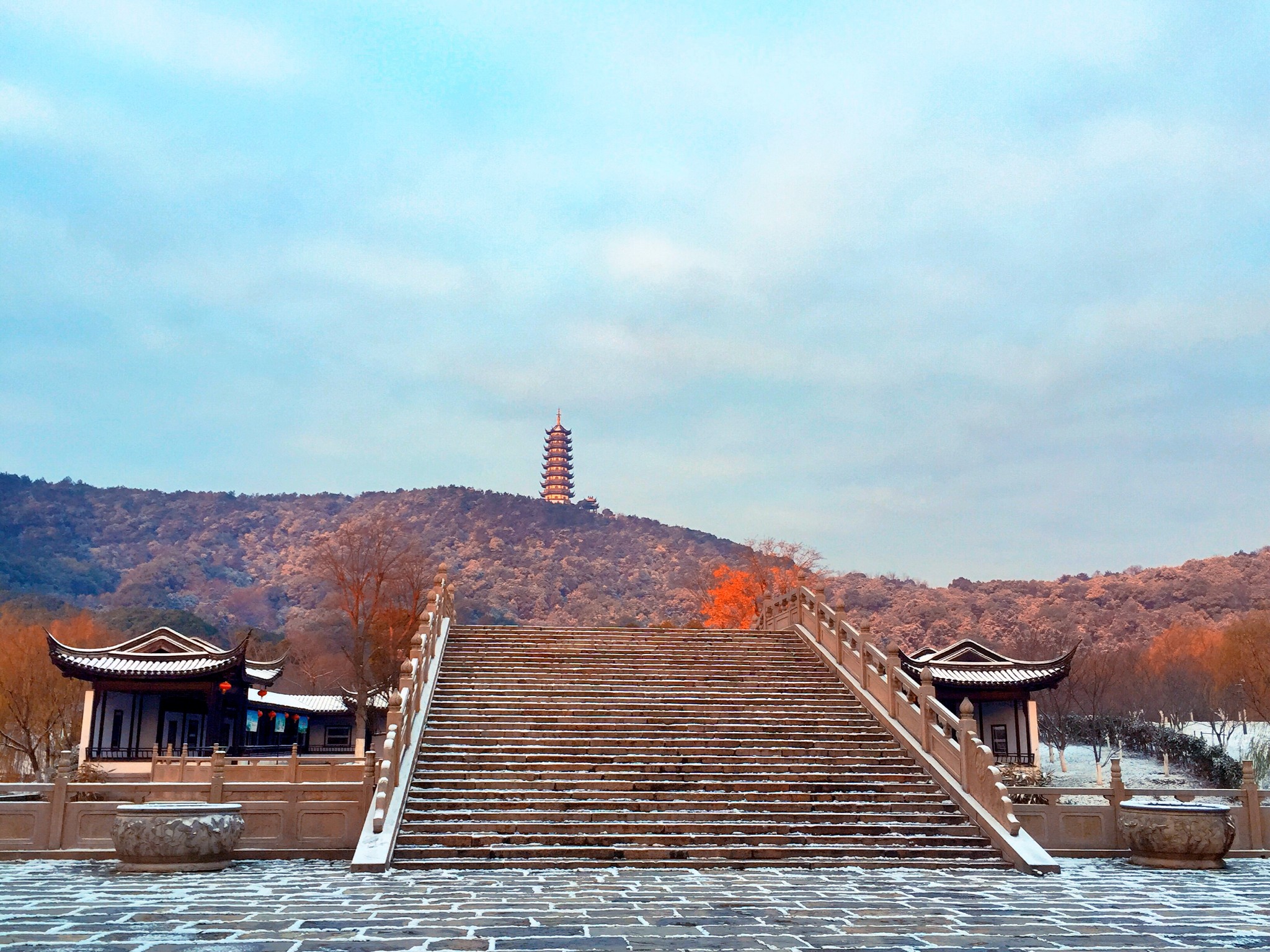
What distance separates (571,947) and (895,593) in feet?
236

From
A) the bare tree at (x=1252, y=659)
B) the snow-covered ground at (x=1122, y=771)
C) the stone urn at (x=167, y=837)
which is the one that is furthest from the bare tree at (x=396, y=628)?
the bare tree at (x=1252, y=659)

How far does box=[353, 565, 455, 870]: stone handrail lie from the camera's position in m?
11.0

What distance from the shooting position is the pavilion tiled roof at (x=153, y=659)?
90.6 feet

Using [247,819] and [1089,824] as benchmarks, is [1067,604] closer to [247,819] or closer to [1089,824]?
[1089,824]

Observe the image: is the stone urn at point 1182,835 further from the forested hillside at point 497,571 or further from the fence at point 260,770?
the forested hillside at point 497,571

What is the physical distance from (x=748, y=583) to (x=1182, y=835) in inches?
1022

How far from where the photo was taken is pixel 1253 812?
42.5 ft

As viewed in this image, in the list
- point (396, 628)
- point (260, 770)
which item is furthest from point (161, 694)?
point (260, 770)

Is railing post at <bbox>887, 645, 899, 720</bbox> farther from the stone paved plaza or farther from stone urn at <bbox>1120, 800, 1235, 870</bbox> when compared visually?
the stone paved plaza

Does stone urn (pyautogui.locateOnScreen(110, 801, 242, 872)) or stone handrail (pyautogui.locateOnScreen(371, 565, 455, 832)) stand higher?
stone handrail (pyautogui.locateOnScreen(371, 565, 455, 832))

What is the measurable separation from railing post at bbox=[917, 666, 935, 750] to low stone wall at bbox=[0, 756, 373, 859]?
7162 mm

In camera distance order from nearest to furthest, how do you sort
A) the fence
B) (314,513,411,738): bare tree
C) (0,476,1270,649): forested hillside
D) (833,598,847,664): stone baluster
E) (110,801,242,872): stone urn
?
(110,801,242,872): stone urn
the fence
(833,598,847,664): stone baluster
(314,513,411,738): bare tree
(0,476,1270,649): forested hillside

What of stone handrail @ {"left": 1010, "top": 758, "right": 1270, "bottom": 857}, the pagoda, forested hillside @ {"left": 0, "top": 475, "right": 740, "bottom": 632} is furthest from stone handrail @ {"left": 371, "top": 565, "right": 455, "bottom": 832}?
the pagoda

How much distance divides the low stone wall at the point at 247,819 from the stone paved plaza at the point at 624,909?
1.57 feet
